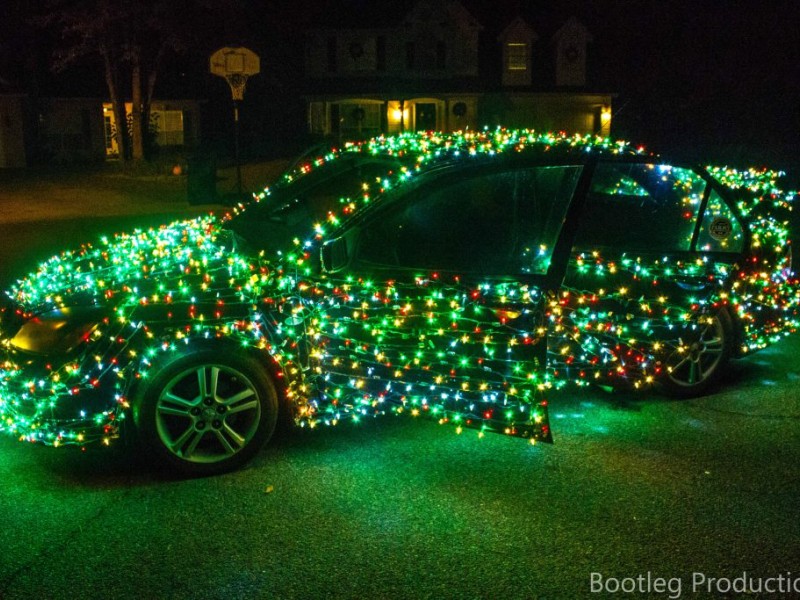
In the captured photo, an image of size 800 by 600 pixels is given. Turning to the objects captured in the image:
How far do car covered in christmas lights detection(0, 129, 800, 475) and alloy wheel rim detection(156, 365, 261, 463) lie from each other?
0.01 m

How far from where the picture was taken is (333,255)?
482 centimetres

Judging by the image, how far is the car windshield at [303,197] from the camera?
5777 millimetres

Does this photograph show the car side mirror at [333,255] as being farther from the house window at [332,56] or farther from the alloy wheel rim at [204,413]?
the house window at [332,56]

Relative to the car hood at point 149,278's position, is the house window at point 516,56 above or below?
above

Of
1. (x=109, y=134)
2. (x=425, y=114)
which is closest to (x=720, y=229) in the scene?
(x=425, y=114)

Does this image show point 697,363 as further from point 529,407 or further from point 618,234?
point 529,407

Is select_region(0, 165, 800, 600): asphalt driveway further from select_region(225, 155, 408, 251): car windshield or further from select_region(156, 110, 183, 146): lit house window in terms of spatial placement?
select_region(156, 110, 183, 146): lit house window

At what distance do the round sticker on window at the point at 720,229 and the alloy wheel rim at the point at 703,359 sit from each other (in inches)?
21.3

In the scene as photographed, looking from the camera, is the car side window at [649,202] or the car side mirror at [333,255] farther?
the car side window at [649,202]

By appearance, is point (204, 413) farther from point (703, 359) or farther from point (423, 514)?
point (703, 359)

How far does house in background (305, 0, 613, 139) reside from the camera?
39.4 metres

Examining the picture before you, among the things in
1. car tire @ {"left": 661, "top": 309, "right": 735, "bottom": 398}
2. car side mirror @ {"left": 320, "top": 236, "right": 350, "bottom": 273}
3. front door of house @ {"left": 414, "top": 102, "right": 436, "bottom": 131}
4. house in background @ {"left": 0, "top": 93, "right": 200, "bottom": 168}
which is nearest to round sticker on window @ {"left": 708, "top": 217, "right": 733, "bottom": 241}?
car tire @ {"left": 661, "top": 309, "right": 735, "bottom": 398}

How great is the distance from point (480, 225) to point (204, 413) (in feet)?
6.83

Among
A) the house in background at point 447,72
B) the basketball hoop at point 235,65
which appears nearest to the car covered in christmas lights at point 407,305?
the basketball hoop at point 235,65
